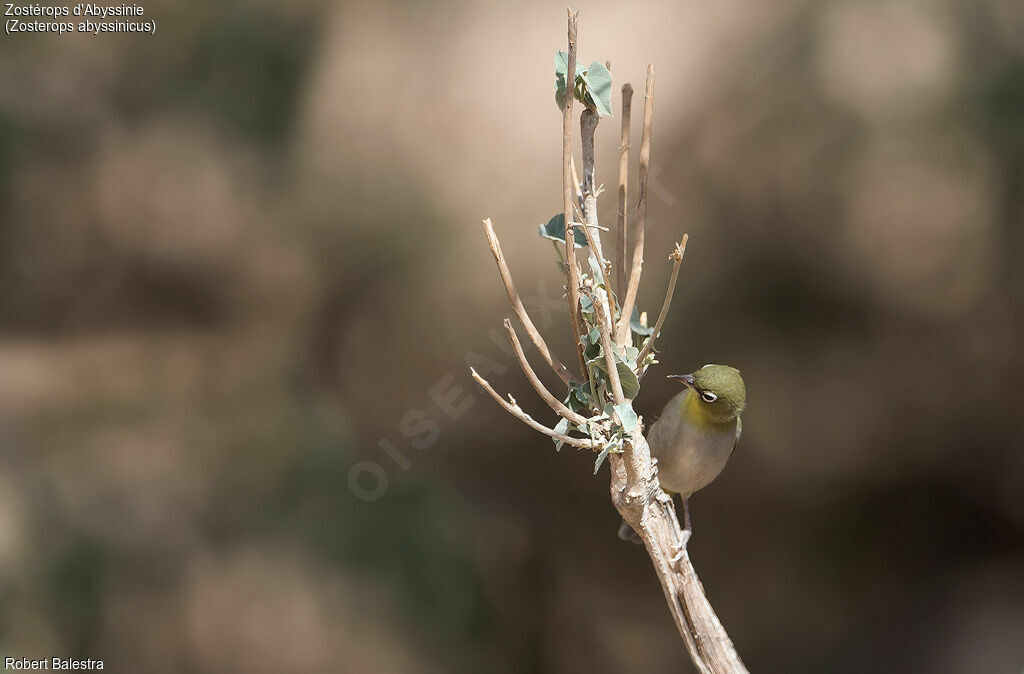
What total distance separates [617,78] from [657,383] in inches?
21.5

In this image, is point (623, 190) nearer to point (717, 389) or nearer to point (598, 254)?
point (598, 254)

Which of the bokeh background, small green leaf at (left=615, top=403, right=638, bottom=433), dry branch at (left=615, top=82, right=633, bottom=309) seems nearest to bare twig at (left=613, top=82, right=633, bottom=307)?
dry branch at (left=615, top=82, right=633, bottom=309)

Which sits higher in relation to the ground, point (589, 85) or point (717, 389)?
point (589, 85)

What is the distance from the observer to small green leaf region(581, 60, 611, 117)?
701 millimetres

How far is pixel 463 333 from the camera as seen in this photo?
1546 mm

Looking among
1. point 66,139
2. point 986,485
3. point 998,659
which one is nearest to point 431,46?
point 66,139

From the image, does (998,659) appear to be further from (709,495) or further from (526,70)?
(526,70)

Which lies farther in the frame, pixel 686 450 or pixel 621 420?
pixel 686 450

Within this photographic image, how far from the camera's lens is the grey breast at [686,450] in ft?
2.71

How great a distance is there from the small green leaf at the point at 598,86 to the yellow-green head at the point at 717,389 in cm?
25

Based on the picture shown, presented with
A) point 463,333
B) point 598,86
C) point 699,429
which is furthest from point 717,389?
point 463,333

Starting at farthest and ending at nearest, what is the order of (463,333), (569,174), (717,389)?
(463,333) < (717,389) < (569,174)

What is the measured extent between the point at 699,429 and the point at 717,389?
63 mm

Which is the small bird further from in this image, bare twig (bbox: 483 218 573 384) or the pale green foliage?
the pale green foliage
